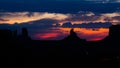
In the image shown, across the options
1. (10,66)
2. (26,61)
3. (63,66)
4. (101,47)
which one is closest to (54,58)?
(63,66)

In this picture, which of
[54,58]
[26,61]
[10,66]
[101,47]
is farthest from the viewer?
[101,47]

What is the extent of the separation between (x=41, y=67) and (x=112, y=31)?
1351 inches

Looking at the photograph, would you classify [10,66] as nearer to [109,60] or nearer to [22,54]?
[22,54]

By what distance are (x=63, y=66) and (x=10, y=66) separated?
714 centimetres

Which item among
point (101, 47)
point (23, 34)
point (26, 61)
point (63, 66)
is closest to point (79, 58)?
point (63, 66)

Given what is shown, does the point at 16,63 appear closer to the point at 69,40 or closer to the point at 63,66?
the point at 63,66

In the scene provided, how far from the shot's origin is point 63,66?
45.6 meters

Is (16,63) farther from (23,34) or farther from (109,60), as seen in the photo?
(23,34)

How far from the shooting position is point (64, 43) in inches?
3012

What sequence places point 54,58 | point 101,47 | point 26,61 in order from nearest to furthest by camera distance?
point 26,61 < point 54,58 < point 101,47

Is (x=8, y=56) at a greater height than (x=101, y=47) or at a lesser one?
greater

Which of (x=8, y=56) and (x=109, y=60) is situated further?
(x=109, y=60)

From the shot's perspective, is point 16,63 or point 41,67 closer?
point 16,63

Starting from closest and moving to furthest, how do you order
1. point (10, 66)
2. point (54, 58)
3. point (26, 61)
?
1. point (10, 66)
2. point (26, 61)
3. point (54, 58)
